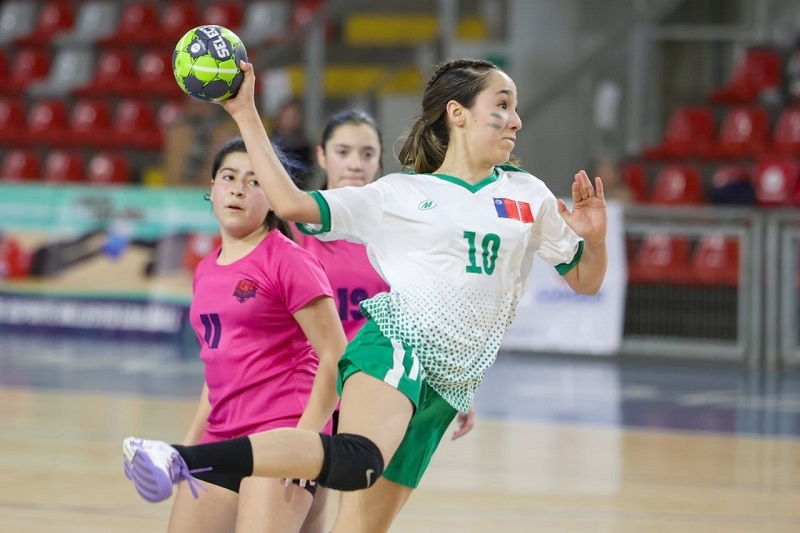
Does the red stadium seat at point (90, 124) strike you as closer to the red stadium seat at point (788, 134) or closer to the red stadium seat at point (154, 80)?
the red stadium seat at point (154, 80)

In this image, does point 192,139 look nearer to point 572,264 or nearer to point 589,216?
point 572,264

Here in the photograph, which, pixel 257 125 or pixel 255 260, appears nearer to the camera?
pixel 257 125

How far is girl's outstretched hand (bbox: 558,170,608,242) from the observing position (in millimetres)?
4344

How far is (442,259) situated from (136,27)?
1573 cm

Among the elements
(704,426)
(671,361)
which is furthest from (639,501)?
(671,361)

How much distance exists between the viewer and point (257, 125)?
12.9 ft

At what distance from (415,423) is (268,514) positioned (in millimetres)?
501

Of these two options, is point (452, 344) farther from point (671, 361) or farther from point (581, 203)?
point (671, 361)

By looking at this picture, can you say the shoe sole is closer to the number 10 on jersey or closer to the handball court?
the number 10 on jersey

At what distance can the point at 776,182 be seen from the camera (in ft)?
44.5

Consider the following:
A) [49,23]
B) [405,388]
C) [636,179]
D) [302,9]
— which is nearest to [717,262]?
[636,179]

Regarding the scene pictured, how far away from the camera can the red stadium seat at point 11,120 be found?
1838cm

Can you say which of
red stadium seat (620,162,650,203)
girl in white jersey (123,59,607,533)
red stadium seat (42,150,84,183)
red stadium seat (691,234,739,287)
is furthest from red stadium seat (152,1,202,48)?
girl in white jersey (123,59,607,533)

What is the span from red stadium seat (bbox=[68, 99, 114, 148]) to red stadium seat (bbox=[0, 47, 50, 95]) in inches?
45.2
